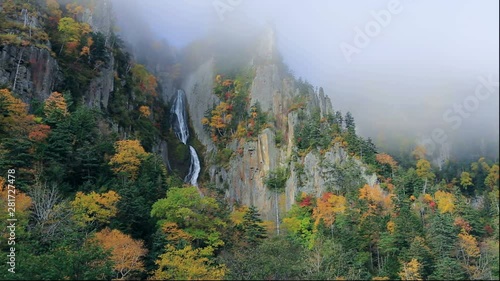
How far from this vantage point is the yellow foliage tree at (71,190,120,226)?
3061 centimetres

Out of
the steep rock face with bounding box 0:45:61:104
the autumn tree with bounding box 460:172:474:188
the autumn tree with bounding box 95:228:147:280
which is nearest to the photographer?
the autumn tree with bounding box 95:228:147:280

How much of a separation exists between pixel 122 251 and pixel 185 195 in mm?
8241

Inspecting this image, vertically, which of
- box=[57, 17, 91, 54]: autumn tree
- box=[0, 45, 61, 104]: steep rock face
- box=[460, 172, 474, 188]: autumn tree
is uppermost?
box=[57, 17, 91, 54]: autumn tree

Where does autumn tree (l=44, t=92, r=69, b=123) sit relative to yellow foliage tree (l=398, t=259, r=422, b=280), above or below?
above

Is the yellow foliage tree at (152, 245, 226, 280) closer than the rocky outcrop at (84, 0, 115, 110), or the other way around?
the yellow foliage tree at (152, 245, 226, 280)

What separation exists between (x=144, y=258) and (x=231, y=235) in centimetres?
780

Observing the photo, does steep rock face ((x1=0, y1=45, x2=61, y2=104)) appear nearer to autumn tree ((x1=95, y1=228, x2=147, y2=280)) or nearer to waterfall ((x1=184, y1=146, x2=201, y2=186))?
waterfall ((x1=184, y1=146, x2=201, y2=186))

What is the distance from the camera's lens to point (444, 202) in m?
39.4

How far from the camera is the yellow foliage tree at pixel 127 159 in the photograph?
39494mm

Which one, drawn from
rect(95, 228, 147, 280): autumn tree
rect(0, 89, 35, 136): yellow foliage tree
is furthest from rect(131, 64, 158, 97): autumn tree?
rect(95, 228, 147, 280): autumn tree

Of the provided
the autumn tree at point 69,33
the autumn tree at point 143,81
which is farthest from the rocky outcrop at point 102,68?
the autumn tree at point 143,81

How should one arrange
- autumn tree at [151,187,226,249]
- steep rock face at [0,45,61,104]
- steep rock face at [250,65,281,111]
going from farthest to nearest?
1. steep rock face at [250,65,281,111]
2. steep rock face at [0,45,61,104]
3. autumn tree at [151,187,226,249]

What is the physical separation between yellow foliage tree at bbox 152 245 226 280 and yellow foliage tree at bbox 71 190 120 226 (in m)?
5.24

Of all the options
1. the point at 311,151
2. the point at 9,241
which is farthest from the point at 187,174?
the point at 9,241
